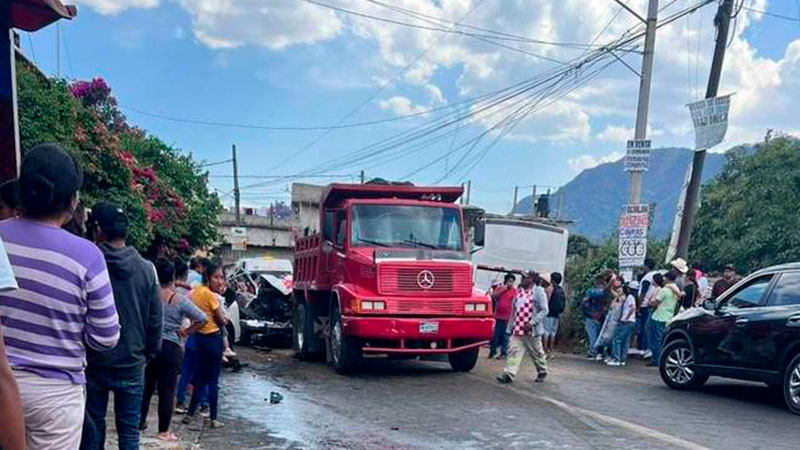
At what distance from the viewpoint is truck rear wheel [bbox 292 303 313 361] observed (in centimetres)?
1464

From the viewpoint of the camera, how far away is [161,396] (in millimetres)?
7246

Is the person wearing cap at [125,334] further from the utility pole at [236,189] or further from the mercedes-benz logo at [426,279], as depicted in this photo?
the utility pole at [236,189]

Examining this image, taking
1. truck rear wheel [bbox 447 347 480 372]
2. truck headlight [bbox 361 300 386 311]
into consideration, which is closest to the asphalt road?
truck rear wheel [bbox 447 347 480 372]

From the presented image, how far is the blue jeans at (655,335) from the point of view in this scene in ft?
47.1

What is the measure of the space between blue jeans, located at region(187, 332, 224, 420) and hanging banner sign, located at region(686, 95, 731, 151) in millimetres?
10726

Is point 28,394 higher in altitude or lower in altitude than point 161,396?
higher

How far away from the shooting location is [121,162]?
11500mm

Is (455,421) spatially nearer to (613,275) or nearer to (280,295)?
(613,275)

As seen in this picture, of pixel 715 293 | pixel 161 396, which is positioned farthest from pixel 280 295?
pixel 161 396

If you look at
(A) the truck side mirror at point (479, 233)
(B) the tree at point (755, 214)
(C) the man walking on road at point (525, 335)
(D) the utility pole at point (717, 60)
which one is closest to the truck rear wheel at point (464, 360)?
(C) the man walking on road at point (525, 335)

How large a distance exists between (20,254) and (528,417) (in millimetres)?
6862

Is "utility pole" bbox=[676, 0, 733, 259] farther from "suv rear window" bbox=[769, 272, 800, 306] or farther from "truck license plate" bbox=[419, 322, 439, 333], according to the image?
"truck license plate" bbox=[419, 322, 439, 333]

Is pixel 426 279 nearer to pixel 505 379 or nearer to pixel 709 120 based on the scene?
pixel 505 379

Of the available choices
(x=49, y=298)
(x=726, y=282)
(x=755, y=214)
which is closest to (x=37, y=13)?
(x=49, y=298)
